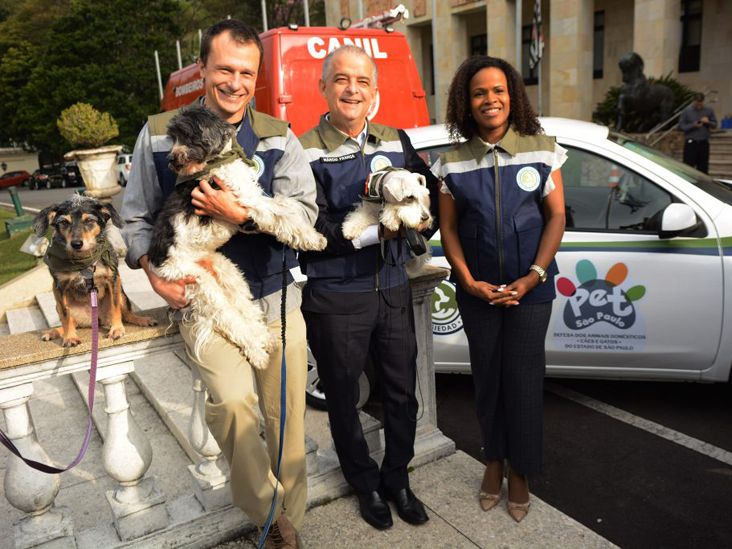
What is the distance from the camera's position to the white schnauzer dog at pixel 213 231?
6.95 ft

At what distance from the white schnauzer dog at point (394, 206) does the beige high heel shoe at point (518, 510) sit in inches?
51.5

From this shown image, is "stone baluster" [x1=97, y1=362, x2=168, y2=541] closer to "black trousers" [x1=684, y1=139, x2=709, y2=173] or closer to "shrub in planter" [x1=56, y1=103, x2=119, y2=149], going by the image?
"shrub in planter" [x1=56, y1=103, x2=119, y2=149]

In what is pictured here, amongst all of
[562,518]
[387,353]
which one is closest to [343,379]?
[387,353]

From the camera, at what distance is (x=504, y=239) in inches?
104

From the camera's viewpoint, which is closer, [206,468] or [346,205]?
[346,205]

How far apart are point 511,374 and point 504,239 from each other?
2.05 ft

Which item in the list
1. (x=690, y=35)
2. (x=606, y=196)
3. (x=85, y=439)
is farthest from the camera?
(x=690, y=35)

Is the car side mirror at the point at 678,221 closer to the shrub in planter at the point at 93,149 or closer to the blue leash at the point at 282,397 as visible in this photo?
the blue leash at the point at 282,397

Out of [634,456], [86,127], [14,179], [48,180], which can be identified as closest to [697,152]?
[634,456]

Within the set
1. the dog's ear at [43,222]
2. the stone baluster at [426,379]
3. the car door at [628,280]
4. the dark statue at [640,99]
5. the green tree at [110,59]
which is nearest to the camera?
the dog's ear at [43,222]

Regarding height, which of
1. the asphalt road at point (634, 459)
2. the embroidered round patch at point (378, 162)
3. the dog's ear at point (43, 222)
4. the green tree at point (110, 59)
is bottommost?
the asphalt road at point (634, 459)

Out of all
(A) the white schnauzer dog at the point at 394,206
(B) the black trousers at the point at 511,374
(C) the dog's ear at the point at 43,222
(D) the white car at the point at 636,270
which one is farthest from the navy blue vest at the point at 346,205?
(D) the white car at the point at 636,270

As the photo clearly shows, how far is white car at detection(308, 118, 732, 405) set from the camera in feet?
11.9

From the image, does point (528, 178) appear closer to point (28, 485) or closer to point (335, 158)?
point (335, 158)
